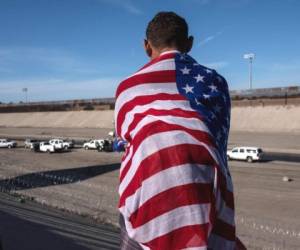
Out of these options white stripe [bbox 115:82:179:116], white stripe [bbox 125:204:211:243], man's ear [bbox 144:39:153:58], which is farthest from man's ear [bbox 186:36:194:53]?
white stripe [bbox 125:204:211:243]

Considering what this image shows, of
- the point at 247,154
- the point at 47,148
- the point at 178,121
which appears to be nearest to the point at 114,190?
the point at 247,154

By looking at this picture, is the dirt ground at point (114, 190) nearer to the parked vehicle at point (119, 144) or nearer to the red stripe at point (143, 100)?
the parked vehicle at point (119, 144)

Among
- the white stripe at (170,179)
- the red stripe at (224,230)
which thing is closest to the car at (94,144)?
the red stripe at (224,230)

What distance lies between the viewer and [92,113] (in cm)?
10862

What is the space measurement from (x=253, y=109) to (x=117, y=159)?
131 ft

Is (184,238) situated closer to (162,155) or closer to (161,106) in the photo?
(162,155)

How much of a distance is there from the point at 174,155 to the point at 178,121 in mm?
165

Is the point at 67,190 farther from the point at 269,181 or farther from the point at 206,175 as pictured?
the point at 206,175

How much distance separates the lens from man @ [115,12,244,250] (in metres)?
2.03

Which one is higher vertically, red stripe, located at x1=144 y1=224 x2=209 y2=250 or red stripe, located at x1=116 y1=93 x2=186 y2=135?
red stripe, located at x1=116 y1=93 x2=186 y2=135

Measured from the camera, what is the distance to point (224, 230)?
2.17 meters

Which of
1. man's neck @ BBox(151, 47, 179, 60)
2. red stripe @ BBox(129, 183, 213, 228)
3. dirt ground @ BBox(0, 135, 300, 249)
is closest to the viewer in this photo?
red stripe @ BBox(129, 183, 213, 228)

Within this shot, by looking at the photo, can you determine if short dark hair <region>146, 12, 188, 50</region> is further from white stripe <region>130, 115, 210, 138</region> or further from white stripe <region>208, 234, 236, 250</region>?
white stripe <region>208, 234, 236, 250</region>

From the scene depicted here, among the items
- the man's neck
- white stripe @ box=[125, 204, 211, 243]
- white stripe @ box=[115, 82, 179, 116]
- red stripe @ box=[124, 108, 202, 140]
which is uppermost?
the man's neck
